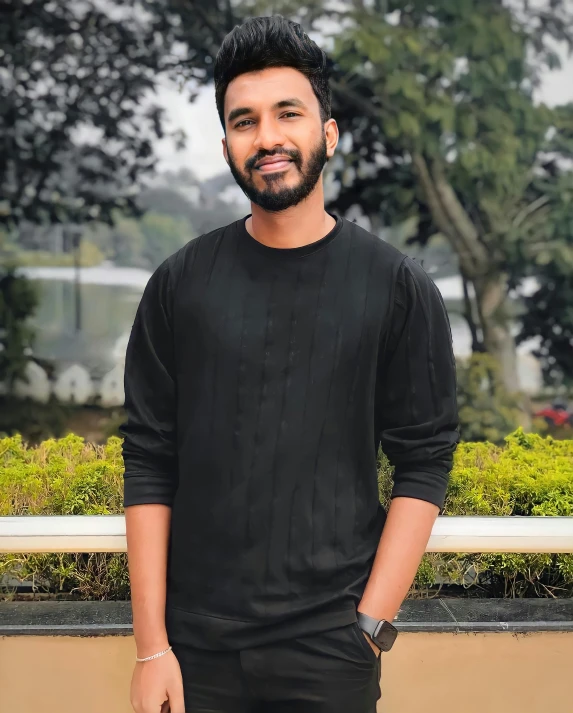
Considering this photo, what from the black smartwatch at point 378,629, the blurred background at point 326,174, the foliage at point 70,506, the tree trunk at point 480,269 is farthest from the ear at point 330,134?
the tree trunk at point 480,269

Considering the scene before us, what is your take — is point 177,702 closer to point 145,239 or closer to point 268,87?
point 268,87

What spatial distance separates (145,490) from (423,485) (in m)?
0.44

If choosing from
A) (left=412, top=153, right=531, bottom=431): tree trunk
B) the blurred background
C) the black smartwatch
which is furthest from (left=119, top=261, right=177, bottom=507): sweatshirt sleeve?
(left=412, top=153, right=531, bottom=431): tree trunk

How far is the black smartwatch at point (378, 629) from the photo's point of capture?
114 cm

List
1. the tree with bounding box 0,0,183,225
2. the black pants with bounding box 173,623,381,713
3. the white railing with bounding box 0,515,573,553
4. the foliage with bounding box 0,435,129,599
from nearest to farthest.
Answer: the black pants with bounding box 173,623,381,713, the white railing with bounding box 0,515,573,553, the foliage with bounding box 0,435,129,599, the tree with bounding box 0,0,183,225

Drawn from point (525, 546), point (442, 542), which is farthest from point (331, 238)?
point (525, 546)

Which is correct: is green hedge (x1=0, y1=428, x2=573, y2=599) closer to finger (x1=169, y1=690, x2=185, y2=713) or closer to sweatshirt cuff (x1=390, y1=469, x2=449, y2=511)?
sweatshirt cuff (x1=390, y1=469, x2=449, y2=511)

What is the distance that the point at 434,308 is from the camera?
118 centimetres

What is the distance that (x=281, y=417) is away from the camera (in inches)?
45.1

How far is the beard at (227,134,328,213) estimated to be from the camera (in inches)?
44.8

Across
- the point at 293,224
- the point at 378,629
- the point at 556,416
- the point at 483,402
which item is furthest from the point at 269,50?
the point at 556,416

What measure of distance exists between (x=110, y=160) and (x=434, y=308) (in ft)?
12.5

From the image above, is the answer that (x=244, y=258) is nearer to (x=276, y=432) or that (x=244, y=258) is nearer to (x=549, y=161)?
(x=276, y=432)

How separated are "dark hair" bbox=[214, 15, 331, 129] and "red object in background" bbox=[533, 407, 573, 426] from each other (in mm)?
3791
